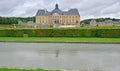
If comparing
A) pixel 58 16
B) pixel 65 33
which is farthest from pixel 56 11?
pixel 65 33

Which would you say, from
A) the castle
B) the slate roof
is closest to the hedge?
the castle

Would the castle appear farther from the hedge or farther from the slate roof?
the hedge

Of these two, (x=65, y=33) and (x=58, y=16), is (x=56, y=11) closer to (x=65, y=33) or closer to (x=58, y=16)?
(x=58, y=16)

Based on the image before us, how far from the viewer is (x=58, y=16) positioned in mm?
121688

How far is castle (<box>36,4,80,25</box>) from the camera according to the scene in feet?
391

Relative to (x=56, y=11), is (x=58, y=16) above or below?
below

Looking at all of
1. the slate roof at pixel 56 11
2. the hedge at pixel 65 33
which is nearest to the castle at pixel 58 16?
the slate roof at pixel 56 11

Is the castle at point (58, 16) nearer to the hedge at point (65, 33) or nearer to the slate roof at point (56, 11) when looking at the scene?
the slate roof at point (56, 11)

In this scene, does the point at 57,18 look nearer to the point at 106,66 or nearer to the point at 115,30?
the point at 115,30

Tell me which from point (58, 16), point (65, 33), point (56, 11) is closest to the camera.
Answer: point (65, 33)

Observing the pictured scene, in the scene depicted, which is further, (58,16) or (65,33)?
(58,16)

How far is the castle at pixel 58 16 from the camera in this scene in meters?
119

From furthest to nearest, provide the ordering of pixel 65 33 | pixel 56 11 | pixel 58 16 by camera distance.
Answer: pixel 58 16, pixel 56 11, pixel 65 33

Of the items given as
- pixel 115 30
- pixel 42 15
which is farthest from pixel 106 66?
pixel 42 15
